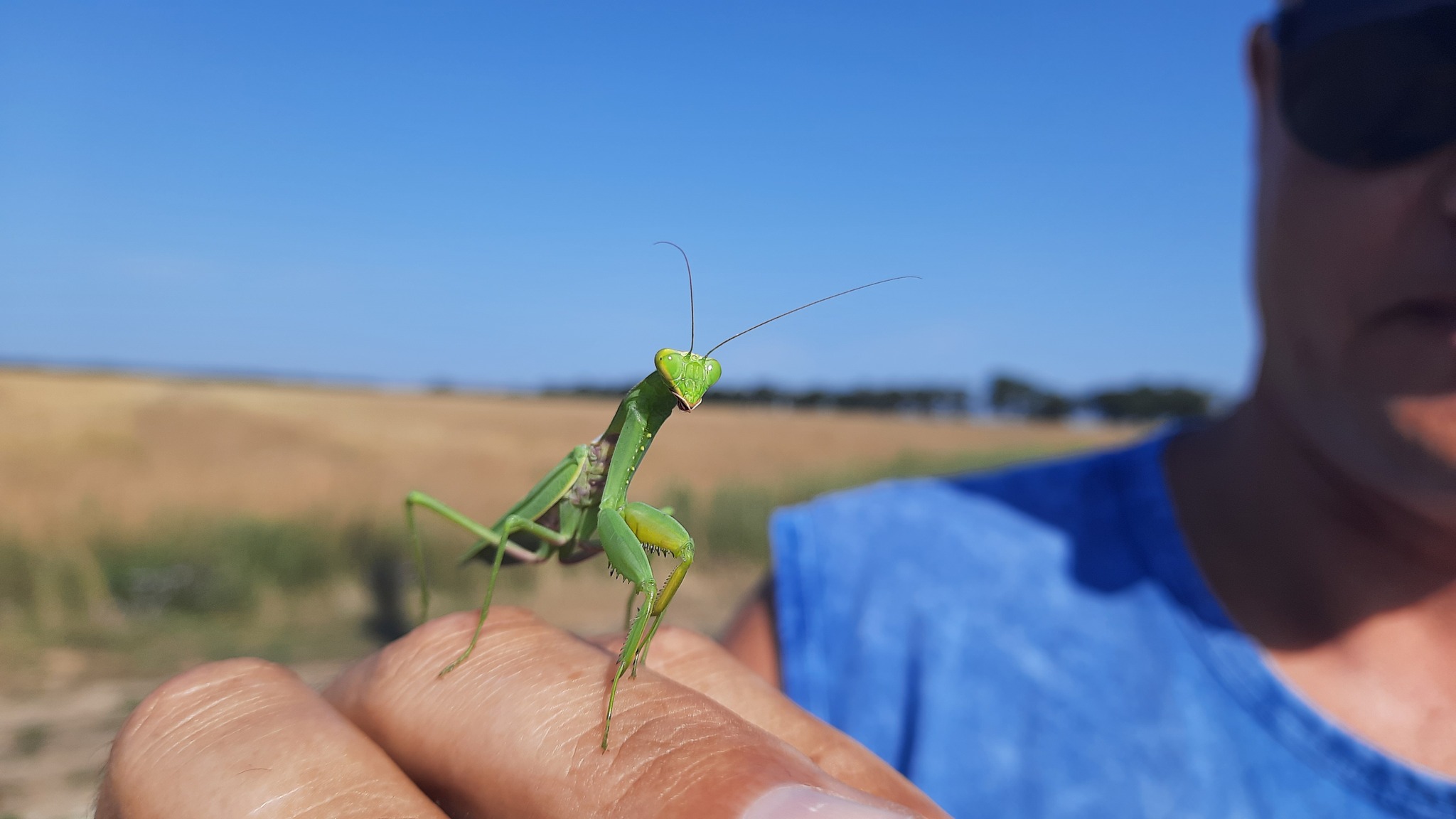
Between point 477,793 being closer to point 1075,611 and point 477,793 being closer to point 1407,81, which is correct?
point 1075,611

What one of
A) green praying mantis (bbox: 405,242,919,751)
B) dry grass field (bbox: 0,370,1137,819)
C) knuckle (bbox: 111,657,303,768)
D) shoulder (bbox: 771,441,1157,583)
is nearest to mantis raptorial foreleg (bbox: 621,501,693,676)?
green praying mantis (bbox: 405,242,919,751)

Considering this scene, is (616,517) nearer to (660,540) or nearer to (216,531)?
(660,540)

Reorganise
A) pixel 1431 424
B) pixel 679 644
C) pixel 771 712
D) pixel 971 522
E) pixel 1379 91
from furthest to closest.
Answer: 1. pixel 971 522
2. pixel 1379 91
3. pixel 1431 424
4. pixel 679 644
5. pixel 771 712

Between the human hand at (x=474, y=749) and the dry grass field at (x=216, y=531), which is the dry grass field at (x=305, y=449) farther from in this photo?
the human hand at (x=474, y=749)

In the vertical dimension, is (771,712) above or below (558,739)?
below

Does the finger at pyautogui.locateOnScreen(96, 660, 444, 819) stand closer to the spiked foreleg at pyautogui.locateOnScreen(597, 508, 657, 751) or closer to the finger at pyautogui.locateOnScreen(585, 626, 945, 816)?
the spiked foreleg at pyautogui.locateOnScreen(597, 508, 657, 751)

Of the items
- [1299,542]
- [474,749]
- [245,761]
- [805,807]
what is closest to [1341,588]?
[1299,542]

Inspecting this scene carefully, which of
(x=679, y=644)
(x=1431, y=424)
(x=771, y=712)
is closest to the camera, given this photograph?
(x=771, y=712)

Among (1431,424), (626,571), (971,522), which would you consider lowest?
(971,522)
